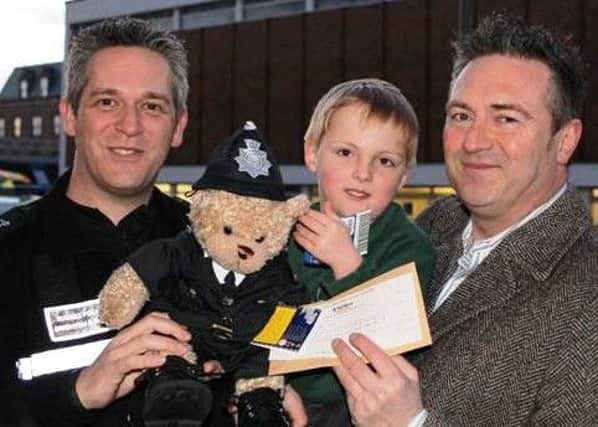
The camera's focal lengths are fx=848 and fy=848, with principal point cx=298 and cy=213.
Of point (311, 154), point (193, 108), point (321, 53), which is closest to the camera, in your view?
point (311, 154)

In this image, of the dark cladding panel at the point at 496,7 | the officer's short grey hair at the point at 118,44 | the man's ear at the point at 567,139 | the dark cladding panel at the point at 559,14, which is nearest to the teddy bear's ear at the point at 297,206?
the officer's short grey hair at the point at 118,44

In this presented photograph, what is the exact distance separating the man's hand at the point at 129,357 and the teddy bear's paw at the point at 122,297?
7 centimetres

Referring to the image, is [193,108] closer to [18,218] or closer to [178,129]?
[178,129]

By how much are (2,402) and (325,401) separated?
1183 mm

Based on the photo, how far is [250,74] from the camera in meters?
29.4

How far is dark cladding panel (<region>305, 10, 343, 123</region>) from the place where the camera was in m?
26.9

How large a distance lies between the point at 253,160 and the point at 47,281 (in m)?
0.85

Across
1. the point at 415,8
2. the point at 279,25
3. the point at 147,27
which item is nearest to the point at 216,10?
the point at 279,25

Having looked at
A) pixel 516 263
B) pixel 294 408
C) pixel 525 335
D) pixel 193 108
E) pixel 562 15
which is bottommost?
pixel 294 408

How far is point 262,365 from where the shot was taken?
287 centimetres

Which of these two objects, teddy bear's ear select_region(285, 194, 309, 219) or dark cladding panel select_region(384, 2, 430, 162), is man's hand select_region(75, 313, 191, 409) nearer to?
teddy bear's ear select_region(285, 194, 309, 219)

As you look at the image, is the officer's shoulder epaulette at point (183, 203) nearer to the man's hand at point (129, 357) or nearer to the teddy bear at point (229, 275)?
the teddy bear at point (229, 275)

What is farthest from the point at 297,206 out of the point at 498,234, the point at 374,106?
the point at 498,234

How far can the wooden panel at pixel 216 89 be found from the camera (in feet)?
98.7
